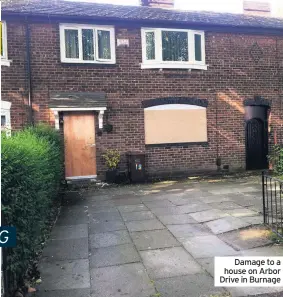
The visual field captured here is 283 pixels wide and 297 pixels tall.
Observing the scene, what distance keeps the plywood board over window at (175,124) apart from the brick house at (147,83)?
0.04 metres

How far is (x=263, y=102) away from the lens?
12.9 metres

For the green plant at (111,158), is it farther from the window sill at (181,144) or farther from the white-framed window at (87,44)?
the white-framed window at (87,44)

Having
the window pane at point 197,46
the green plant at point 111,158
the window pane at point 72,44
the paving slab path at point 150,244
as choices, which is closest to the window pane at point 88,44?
A: the window pane at point 72,44

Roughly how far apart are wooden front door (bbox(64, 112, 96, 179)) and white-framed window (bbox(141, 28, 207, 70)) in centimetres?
301

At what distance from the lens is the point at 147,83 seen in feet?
38.3

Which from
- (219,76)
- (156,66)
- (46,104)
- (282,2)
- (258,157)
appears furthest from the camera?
(282,2)

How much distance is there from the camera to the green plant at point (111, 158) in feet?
36.4

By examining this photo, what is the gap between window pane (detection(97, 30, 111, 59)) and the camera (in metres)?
11.3

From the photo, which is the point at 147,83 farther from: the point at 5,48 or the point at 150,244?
the point at 150,244

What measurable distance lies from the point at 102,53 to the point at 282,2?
11891mm

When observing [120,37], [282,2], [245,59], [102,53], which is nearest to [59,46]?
[102,53]

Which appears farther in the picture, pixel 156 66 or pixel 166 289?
pixel 156 66

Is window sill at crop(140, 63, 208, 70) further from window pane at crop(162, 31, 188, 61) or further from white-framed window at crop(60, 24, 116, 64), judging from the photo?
white-framed window at crop(60, 24, 116, 64)

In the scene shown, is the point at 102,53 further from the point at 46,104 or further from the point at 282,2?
the point at 282,2
